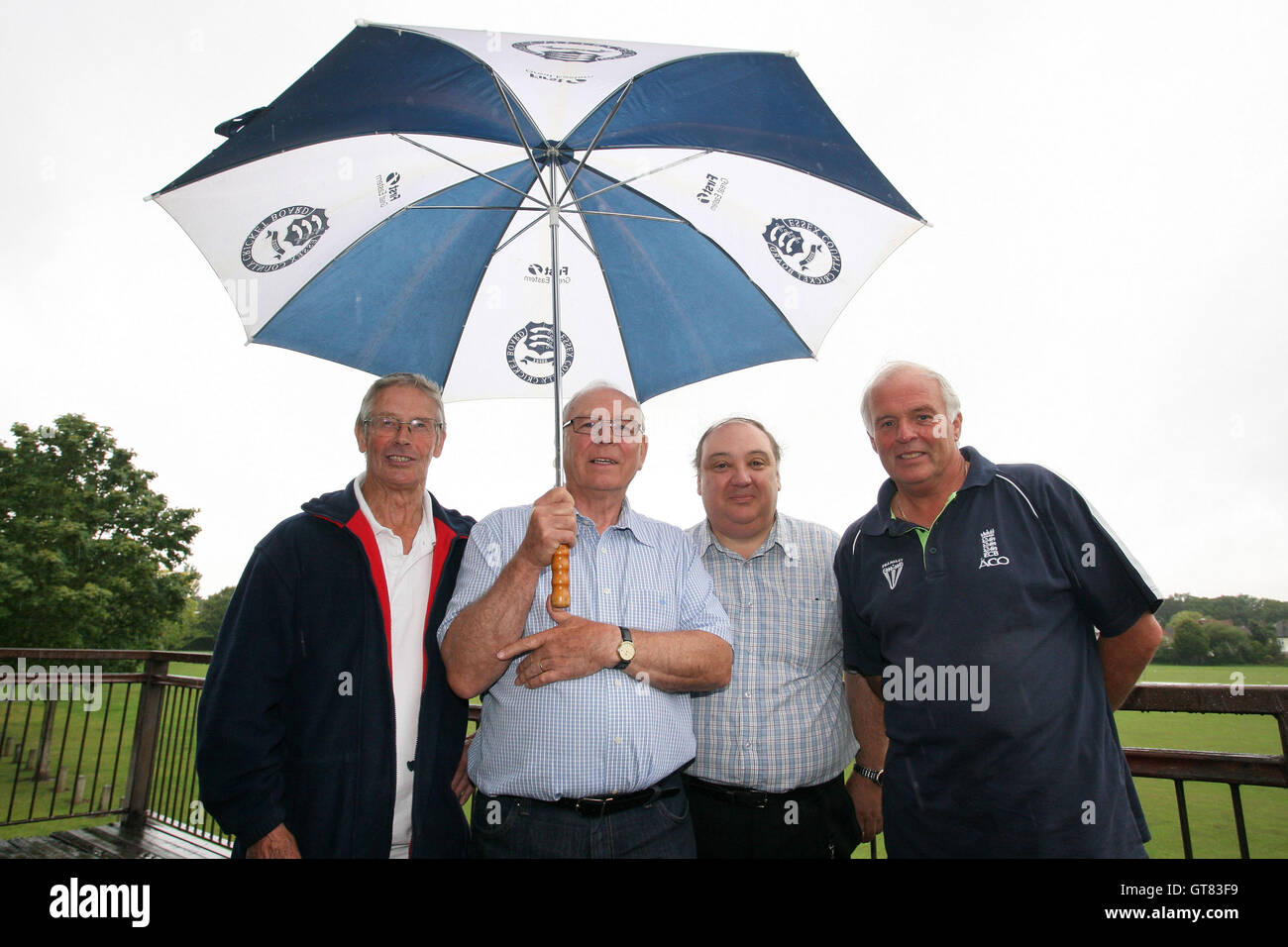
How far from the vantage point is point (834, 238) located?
2.65 m

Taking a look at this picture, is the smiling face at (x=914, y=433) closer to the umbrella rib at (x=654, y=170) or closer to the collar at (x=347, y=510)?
the umbrella rib at (x=654, y=170)

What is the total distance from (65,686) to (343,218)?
4.76 meters

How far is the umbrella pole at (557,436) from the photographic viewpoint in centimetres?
193

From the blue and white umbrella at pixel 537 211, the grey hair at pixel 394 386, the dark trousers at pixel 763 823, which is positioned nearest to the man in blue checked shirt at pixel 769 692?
the dark trousers at pixel 763 823

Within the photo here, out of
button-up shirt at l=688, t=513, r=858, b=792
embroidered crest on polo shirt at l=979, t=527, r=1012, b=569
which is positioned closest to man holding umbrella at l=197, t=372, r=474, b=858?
button-up shirt at l=688, t=513, r=858, b=792

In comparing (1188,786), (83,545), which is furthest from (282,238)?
(1188,786)

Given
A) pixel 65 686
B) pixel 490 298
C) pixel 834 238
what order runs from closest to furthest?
pixel 834 238, pixel 490 298, pixel 65 686

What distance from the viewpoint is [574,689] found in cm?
190

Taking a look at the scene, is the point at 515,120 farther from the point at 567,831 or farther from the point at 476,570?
the point at 567,831

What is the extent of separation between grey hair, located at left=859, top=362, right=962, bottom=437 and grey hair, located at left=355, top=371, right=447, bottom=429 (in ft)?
4.98

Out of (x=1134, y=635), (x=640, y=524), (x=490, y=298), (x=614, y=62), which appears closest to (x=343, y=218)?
(x=490, y=298)

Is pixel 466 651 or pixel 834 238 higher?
pixel 834 238

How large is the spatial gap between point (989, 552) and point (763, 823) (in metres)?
1.12
